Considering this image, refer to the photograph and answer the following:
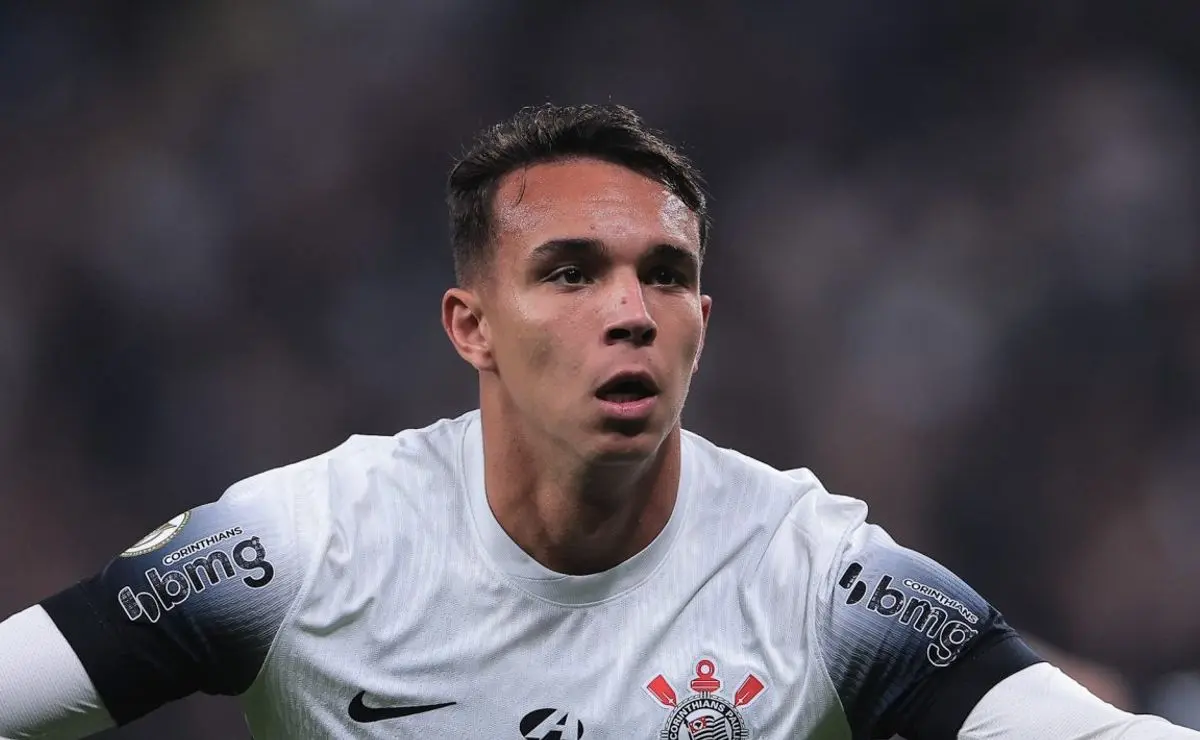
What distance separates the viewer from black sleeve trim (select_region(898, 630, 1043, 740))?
3084 mm

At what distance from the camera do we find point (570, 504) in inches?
131

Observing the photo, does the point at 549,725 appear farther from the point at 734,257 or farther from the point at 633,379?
the point at 734,257

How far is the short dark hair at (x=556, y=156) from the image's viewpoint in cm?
346

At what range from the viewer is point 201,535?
10.7 feet

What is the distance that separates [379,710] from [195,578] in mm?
499

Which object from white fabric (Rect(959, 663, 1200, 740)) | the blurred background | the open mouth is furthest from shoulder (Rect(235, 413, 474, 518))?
the blurred background

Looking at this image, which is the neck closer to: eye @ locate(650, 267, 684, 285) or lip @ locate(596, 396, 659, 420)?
lip @ locate(596, 396, 659, 420)

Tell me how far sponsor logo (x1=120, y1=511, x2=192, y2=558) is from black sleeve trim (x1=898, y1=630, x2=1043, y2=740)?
1.69 meters

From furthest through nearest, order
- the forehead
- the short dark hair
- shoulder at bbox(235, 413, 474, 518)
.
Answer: the short dark hair < shoulder at bbox(235, 413, 474, 518) < the forehead

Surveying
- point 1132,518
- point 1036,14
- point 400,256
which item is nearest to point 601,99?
point 400,256

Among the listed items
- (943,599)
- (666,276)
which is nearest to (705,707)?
(943,599)

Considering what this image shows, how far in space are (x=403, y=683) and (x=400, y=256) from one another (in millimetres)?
3402

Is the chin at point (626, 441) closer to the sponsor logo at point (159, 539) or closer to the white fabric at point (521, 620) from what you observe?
the white fabric at point (521, 620)

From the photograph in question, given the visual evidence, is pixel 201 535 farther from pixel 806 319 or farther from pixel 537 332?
pixel 806 319
